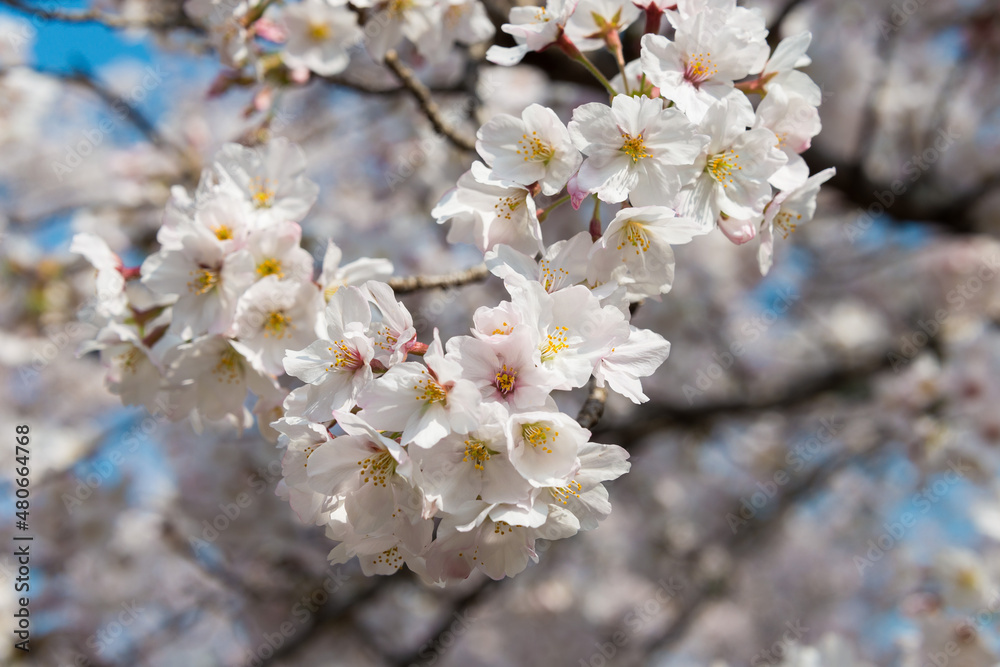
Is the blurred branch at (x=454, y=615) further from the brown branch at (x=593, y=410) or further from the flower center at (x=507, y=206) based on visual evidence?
the flower center at (x=507, y=206)

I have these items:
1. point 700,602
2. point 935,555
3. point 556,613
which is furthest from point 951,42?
point 556,613

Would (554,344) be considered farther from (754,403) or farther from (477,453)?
(754,403)

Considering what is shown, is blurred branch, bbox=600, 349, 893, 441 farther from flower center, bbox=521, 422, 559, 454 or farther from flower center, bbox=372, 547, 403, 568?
flower center, bbox=521, 422, 559, 454

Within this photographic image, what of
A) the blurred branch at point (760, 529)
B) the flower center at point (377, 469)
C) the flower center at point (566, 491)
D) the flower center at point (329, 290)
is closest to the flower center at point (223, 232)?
the flower center at point (329, 290)

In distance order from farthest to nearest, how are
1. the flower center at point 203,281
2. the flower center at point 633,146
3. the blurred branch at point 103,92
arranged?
the blurred branch at point 103,92 → the flower center at point 203,281 → the flower center at point 633,146

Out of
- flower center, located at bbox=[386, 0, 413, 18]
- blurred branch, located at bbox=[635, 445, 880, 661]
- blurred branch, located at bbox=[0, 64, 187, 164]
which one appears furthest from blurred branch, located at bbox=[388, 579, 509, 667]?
blurred branch, located at bbox=[0, 64, 187, 164]

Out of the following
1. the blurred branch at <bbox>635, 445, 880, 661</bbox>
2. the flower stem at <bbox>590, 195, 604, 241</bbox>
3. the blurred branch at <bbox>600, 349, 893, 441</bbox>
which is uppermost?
the flower stem at <bbox>590, 195, 604, 241</bbox>
